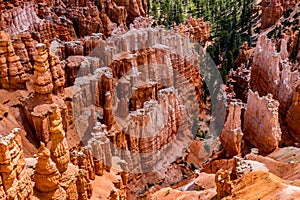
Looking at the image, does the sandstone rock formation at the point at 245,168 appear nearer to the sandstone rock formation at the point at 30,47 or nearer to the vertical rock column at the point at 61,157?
the vertical rock column at the point at 61,157

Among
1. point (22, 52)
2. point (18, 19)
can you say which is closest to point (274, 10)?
point (18, 19)

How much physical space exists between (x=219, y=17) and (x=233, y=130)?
38.0 metres

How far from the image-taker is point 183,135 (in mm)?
A: 29141

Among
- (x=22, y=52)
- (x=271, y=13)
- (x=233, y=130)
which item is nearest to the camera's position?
(x=22, y=52)

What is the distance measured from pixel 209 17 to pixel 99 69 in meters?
36.8

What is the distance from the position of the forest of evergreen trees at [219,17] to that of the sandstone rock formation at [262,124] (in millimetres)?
15354

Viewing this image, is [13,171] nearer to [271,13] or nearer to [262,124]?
[262,124]

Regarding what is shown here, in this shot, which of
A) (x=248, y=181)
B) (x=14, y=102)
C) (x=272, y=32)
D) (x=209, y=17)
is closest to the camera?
(x=248, y=181)

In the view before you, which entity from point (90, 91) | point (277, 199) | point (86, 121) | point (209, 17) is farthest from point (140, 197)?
point (209, 17)

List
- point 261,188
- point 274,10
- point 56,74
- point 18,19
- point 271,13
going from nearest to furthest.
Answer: point 261,188 → point 56,74 → point 18,19 → point 274,10 → point 271,13

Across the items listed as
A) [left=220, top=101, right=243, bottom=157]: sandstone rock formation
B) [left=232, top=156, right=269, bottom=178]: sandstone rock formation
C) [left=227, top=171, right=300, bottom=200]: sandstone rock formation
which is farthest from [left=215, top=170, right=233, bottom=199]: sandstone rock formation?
[left=220, top=101, right=243, bottom=157]: sandstone rock formation

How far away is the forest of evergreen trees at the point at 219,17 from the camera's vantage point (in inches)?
1853

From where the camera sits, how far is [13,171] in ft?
35.0

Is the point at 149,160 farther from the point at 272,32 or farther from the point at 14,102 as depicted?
the point at 272,32
